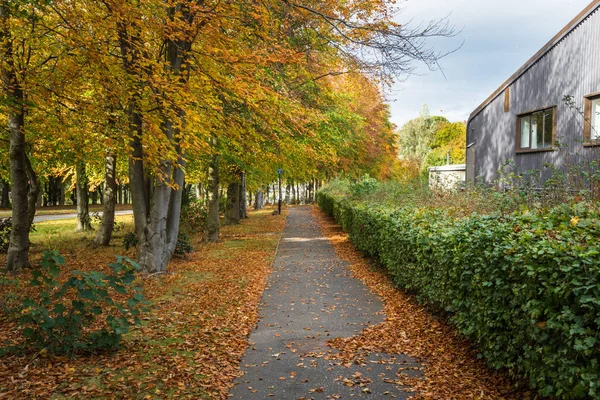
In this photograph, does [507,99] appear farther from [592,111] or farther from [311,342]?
[311,342]

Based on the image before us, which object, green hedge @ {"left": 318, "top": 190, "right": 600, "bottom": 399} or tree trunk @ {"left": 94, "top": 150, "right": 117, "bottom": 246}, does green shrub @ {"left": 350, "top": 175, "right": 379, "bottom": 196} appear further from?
green hedge @ {"left": 318, "top": 190, "right": 600, "bottom": 399}

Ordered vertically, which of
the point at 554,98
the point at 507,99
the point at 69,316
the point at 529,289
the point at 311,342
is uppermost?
the point at 507,99

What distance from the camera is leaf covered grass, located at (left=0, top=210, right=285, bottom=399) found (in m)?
4.62

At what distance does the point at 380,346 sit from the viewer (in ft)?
20.2

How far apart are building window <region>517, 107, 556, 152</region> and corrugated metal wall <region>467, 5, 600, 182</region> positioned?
0.21 m

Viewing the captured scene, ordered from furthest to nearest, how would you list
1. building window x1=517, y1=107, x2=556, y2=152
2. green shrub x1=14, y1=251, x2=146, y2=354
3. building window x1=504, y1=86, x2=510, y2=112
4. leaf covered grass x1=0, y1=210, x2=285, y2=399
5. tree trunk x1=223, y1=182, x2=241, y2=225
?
tree trunk x1=223, y1=182, x2=241, y2=225 → building window x1=504, y1=86, x2=510, y2=112 → building window x1=517, y1=107, x2=556, y2=152 → green shrub x1=14, y1=251, x2=146, y2=354 → leaf covered grass x1=0, y1=210, x2=285, y2=399

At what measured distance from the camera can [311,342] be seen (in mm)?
6352

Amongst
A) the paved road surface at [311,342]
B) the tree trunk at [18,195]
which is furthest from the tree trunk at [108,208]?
the paved road surface at [311,342]

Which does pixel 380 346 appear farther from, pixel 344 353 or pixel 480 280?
pixel 480 280

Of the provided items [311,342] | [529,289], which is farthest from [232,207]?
[529,289]

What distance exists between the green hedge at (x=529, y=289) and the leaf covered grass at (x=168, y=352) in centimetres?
281

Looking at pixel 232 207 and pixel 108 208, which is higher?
pixel 108 208

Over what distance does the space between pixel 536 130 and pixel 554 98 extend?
56.2 inches

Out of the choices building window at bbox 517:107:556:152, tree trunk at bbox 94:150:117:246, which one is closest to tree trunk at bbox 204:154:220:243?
tree trunk at bbox 94:150:117:246
